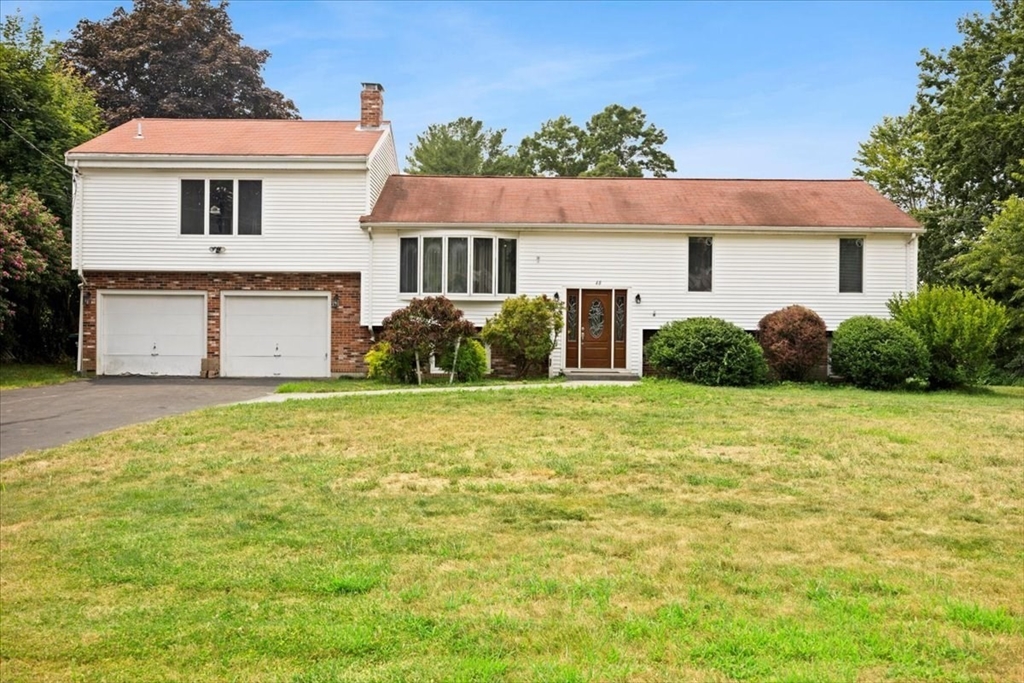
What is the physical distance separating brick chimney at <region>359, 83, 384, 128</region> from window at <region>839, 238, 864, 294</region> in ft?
43.2

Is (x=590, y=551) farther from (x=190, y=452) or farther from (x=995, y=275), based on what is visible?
(x=995, y=275)

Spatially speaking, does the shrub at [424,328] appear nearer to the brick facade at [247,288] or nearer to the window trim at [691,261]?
the brick facade at [247,288]

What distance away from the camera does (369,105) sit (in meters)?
22.1

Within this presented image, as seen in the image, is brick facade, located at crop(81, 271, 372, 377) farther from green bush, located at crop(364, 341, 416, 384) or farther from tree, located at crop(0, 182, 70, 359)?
green bush, located at crop(364, 341, 416, 384)

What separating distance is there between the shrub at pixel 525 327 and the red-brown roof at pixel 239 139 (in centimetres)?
564

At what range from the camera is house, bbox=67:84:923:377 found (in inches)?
771

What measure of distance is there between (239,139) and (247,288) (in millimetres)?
4295

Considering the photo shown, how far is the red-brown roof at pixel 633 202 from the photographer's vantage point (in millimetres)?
19875

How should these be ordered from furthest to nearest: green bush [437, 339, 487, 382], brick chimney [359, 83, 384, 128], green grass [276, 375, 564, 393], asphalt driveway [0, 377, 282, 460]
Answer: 1. brick chimney [359, 83, 384, 128]
2. green bush [437, 339, 487, 382]
3. green grass [276, 375, 564, 393]
4. asphalt driveway [0, 377, 282, 460]

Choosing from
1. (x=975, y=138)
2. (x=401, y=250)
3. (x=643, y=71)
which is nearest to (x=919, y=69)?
(x=975, y=138)

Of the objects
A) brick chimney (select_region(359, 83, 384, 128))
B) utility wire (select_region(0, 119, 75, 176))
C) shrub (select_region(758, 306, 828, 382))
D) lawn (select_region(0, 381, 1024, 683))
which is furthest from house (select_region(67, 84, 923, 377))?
lawn (select_region(0, 381, 1024, 683))

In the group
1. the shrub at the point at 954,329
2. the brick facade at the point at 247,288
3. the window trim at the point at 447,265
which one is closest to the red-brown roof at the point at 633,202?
the window trim at the point at 447,265

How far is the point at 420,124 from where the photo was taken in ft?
159

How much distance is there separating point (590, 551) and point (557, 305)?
13.4 m
